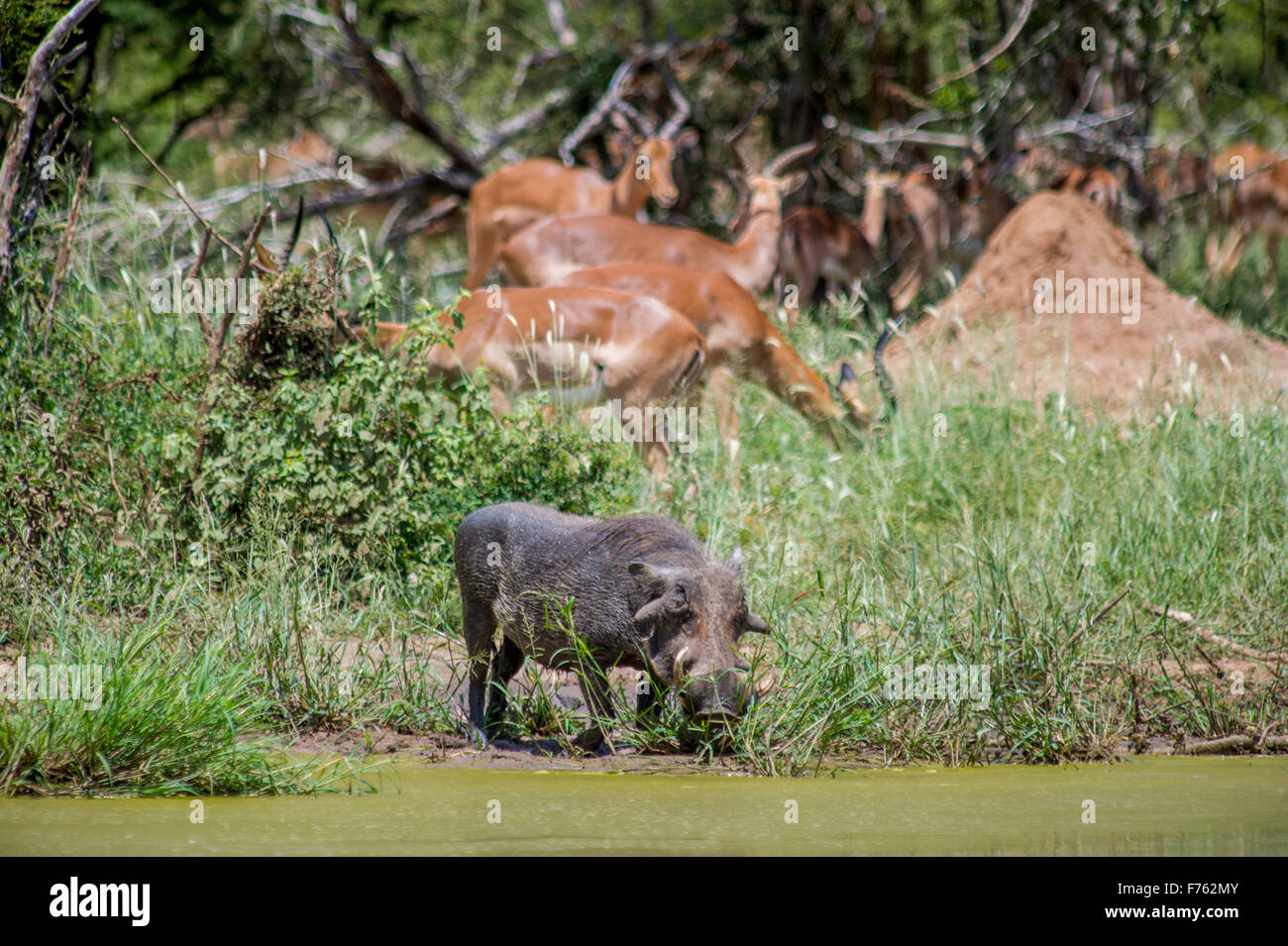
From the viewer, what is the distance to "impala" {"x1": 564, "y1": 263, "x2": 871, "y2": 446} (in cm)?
988

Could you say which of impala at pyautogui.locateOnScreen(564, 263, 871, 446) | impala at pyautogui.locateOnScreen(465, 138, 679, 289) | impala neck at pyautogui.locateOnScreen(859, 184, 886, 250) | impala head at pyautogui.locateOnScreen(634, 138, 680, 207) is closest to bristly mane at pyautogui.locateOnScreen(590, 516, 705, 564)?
impala at pyautogui.locateOnScreen(564, 263, 871, 446)

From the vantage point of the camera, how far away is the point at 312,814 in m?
4.51

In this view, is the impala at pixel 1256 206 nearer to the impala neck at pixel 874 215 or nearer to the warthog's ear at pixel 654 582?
the impala neck at pixel 874 215

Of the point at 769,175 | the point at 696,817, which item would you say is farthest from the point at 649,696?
the point at 769,175

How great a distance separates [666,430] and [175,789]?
5221 mm

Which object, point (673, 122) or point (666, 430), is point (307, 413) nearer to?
point (666, 430)

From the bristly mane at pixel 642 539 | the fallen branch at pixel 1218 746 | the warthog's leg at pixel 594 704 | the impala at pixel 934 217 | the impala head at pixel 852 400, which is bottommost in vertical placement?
the fallen branch at pixel 1218 746

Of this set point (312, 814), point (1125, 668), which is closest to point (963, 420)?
point (1125, 668)

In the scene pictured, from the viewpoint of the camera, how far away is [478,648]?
5.84 meters

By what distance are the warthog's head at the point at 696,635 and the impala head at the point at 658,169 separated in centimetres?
874

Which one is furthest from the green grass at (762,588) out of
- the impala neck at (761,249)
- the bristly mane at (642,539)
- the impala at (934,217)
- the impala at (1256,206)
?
the impala at (1256,206)

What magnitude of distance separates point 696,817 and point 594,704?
3.85 ft

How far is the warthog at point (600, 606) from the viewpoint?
17.1ft
